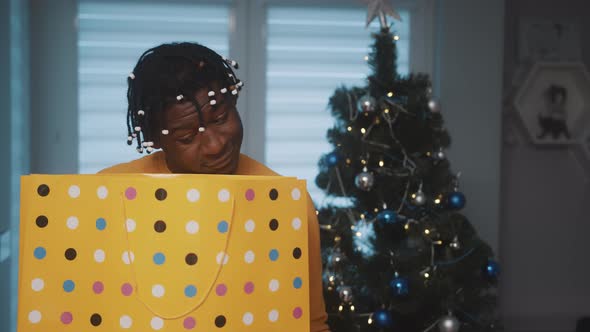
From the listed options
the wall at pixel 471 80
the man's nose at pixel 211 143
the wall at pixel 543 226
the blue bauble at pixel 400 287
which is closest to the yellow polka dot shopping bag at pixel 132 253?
the man's nose at pixel 211 143

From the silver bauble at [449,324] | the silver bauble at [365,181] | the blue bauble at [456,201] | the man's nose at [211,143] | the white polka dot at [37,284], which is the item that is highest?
the man's nose at [211,143]

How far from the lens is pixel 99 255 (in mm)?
723

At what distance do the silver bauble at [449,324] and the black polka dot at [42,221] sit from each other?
64.6 inches

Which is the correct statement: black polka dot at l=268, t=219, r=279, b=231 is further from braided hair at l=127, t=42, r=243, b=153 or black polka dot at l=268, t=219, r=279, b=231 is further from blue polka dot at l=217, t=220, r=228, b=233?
braided hair at l=127, t=42, r=243, b=153

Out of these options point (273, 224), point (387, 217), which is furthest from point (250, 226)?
point (387, 217)

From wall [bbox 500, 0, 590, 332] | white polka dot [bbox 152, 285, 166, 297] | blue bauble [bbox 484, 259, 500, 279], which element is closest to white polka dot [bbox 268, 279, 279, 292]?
white polka dot [bbox 152, 285, 166, 297]

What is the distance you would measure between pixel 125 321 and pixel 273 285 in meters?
0.18

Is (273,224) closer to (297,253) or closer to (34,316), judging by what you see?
(297,253)

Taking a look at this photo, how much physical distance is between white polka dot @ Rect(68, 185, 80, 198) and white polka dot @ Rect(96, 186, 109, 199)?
24mm

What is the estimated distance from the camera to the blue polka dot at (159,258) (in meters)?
0.72

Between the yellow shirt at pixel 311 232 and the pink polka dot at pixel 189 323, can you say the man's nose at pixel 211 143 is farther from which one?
the pink polka dot at pixel 189 323

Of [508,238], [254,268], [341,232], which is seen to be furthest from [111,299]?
[508,238]

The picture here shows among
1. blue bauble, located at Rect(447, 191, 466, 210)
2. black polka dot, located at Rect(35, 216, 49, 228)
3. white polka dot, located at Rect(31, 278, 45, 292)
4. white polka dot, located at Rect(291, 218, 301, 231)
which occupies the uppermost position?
black polka dot, located at Rect(35, 216, 49, 228)

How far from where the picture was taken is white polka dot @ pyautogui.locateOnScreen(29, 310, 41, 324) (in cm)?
71
